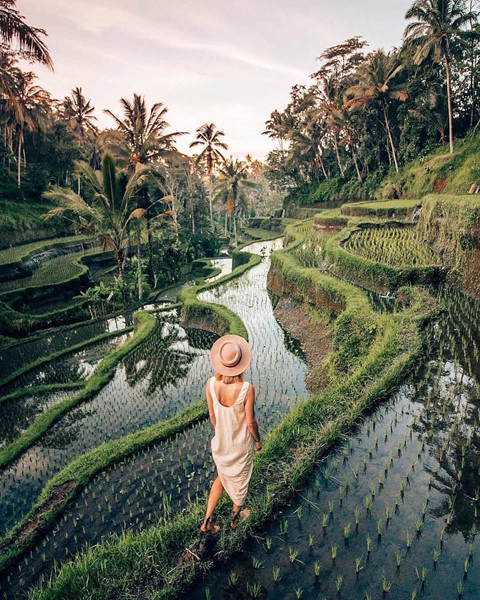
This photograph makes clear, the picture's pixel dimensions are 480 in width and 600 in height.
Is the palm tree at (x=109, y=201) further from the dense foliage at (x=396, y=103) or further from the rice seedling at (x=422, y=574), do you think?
the dense foliage at (x=396, y=103)

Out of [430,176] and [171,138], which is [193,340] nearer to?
[171,138]

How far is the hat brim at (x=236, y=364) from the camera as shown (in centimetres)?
272

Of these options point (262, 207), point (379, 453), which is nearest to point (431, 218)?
point (379, 453)

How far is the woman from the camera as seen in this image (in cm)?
274

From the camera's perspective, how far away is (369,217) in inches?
712

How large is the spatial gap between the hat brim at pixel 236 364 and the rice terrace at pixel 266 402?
4.71 ft

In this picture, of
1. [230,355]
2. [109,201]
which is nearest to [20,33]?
[109,201]

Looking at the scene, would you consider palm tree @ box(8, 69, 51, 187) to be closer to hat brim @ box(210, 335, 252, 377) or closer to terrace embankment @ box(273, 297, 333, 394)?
terrace embankment @ box(273, 297, 333, 394)

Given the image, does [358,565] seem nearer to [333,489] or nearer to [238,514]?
[333,489]

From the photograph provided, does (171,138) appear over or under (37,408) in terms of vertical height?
over

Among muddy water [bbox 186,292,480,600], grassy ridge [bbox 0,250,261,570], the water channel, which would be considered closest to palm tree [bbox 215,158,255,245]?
grassy ridge [bbox 0,250,261,570]

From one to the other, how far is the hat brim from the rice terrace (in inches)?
56.6

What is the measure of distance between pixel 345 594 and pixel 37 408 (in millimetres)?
7025

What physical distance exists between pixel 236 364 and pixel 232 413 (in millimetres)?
382
